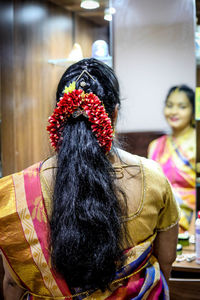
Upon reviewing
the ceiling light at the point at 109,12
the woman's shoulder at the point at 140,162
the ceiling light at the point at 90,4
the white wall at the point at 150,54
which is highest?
the ceiling light at the point at 90,4

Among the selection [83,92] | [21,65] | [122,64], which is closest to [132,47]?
[122,64]

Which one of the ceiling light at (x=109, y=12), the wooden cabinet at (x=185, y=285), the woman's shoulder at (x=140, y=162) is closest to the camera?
the woman's shoulder at (x=140, y=162)

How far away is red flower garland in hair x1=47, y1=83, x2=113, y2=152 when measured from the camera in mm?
1023

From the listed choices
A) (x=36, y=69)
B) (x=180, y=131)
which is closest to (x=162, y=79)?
(x=180, y=131)

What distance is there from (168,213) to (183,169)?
83cm

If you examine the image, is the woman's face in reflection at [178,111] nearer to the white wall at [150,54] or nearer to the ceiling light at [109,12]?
the white wall at [150,54]

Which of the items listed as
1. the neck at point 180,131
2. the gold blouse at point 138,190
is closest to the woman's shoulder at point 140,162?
the gold blouse at point 138,190

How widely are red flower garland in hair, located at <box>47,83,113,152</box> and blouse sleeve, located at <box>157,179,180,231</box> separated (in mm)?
263

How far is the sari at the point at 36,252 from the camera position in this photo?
1065mm

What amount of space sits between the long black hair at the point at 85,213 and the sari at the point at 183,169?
950 mm

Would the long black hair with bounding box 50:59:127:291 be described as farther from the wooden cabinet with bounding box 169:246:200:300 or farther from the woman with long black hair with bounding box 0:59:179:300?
the wooden cabinet with bounding box 169:246:200:300

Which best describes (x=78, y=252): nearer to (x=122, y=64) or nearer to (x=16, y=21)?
(x=122, y=64)

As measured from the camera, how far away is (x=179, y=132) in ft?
6.45

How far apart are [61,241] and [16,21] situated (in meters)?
1.58
